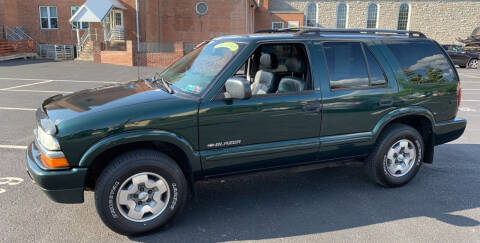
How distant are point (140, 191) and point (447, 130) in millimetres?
3877

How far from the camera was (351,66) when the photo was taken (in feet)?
13.4

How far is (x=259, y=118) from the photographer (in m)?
3.56

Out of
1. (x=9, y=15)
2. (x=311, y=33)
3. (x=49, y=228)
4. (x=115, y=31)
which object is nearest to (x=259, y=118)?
(x=311, y=33)

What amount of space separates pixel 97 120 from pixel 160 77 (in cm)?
132

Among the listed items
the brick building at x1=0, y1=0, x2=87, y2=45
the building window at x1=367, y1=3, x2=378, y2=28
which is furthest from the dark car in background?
the building window at x1=367, y1=3, x2=378, y2=28

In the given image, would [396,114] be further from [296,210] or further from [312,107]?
[296,210]

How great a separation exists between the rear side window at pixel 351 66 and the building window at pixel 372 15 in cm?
5364

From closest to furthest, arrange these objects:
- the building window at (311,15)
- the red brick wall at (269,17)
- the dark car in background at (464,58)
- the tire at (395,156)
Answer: the tire at (395,156), the dark car in background at (464,58), the red brick wall at (269,17), the building window at (311,15)

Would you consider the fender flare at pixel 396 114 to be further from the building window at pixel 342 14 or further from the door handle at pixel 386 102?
the building window at pixel 342 14

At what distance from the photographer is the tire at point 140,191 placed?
3145 millimetres

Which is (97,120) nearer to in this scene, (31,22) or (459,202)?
(459,202)

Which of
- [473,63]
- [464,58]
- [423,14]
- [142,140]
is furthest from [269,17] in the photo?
[142,140]

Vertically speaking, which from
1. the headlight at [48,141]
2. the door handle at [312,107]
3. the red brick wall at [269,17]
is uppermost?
the red brick wall at [269,17]

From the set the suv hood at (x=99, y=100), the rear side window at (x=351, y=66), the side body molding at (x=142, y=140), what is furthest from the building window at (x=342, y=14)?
the side body molding at (x=142, y=140)
